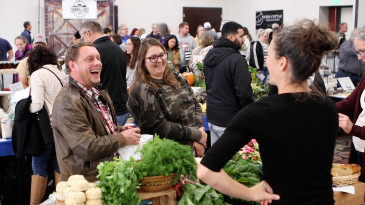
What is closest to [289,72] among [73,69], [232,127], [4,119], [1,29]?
[232,127]

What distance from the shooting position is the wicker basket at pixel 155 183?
2092 millimetres

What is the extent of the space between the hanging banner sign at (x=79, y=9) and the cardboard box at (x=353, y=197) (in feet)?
36.4

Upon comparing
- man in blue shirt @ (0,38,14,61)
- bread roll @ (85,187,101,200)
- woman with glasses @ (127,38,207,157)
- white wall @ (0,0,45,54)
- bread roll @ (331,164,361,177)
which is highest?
white wall @ (0,0,45,54)

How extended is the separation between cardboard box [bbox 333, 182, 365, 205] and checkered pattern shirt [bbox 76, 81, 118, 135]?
128cm

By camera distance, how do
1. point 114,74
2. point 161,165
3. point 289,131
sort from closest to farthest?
1. point 289,131
2. point 161,165
3. point 114,74

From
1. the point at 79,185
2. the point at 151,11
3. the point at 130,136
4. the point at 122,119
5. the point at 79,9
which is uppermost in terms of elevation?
the point at 151,11

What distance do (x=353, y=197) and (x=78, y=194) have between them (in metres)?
1.54

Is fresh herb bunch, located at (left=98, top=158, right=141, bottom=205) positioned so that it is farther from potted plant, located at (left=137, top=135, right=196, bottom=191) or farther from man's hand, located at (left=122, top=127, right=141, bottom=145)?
man's hand, located at (left=122, top=127, right=141, bottom=145)

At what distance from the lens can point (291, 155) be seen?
150 centimetres

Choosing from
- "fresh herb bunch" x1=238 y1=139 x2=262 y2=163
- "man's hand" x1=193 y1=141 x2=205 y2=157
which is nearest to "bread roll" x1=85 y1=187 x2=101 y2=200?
"fresh herb bunch" x1=238 y1=139 x2=262 y2=163

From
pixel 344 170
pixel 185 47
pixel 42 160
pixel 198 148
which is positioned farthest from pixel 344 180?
pixel 185 47

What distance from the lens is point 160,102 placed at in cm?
291

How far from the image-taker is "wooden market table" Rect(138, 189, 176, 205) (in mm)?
2088

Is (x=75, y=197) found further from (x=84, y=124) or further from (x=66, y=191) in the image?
(x=84, y=124)
